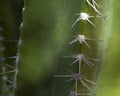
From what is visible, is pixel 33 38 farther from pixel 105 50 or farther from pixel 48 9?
pixel 105 50

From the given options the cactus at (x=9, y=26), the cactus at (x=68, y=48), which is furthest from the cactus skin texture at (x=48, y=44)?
the cactus at (x=9, y=26)

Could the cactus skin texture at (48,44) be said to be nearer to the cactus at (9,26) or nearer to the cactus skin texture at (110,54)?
the cactus skin texture at (110,54)

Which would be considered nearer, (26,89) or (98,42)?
(98,42)

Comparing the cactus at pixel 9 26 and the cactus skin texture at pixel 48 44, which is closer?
the cactus skin texture at pixel 48 44

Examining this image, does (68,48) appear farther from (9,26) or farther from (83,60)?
(9,26)

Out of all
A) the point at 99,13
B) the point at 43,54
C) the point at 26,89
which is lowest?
the point at 26,89

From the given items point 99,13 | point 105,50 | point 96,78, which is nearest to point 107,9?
point 99,13

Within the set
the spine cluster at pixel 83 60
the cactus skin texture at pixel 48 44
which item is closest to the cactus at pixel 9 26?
the cactus skin texture at pixel 48 44

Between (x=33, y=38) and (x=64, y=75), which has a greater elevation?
(x=33, y=38)

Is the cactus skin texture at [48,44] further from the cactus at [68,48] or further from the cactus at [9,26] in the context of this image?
the cactus at [9,26]

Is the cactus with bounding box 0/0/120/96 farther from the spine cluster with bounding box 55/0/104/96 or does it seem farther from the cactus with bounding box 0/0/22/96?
the cactus with bounding box 0/0/22/96
